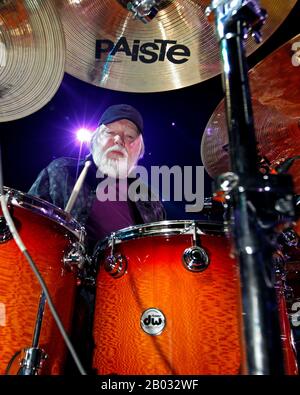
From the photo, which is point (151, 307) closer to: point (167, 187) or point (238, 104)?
point (238, 104)

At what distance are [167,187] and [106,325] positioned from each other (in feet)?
6.15

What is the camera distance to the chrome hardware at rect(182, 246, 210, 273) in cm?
135

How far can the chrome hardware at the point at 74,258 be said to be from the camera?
1.37m

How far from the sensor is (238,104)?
0.74m

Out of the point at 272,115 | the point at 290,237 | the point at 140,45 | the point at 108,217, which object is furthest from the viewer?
the point at 108,217

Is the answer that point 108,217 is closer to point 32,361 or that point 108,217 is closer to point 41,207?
point 41,207

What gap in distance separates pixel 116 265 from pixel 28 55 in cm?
90

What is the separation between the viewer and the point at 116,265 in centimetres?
145

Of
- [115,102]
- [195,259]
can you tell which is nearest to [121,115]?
[115,102]

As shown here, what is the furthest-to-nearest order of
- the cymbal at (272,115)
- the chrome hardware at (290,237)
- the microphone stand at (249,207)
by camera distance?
the cymbal at (272,115) < the chrome hardware at (290,237) < the microphone stand at (249,207)

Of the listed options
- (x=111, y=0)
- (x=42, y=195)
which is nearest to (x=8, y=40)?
(x=111, y=0)

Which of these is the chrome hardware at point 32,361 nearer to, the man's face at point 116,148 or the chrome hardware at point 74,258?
the chrome hardware at point 74,258

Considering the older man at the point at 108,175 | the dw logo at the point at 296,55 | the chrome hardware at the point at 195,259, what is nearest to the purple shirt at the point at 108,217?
the older man at the point at 108,175
